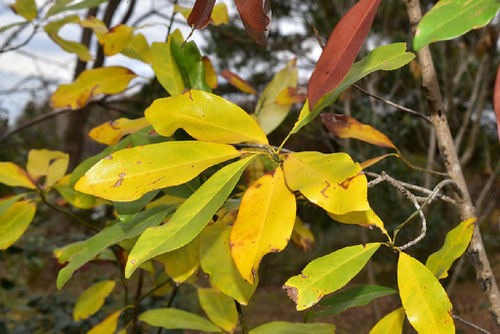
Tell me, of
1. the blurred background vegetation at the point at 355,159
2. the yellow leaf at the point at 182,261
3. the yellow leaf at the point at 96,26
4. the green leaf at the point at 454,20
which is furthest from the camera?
the blurred background vegetation at the point at 355,159

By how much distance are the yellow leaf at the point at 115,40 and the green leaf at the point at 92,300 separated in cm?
37

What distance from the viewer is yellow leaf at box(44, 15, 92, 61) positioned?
2.39ft

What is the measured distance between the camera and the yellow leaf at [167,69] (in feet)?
1.56

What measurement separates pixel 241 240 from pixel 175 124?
0.34 feet

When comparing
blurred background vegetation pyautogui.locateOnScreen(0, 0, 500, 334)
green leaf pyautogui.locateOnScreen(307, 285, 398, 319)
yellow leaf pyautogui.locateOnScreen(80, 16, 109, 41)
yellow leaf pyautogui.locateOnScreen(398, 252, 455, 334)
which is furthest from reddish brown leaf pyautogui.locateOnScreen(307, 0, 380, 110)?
blurred background vegetation pyautogui.locateOnScreen(0, 0, 500, 334)

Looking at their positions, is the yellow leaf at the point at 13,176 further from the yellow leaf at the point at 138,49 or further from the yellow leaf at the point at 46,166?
the yellow leaf at the point at 138,49

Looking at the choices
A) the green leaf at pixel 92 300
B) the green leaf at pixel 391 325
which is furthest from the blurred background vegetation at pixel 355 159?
the green leaf at pixel 391 325

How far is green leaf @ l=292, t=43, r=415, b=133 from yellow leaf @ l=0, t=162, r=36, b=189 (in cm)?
42

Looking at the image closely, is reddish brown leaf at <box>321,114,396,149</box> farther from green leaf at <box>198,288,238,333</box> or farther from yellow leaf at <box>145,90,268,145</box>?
green leaf at <box>198,288,238,333</box>

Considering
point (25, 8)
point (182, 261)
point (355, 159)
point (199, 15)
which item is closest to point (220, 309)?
point (182, 261)

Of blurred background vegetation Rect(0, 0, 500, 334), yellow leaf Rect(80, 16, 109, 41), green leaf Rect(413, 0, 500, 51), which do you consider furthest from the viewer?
blurred background vegetation Rect(0, 0, 500, 334)

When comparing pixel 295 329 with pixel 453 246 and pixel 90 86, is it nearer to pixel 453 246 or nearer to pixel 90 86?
pixel 453 246

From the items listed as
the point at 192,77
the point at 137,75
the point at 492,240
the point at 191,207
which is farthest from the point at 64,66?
the point at 492,240

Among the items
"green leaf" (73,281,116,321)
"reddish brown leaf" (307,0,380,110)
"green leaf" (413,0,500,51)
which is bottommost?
"green leaf" (73,281,116,321)
